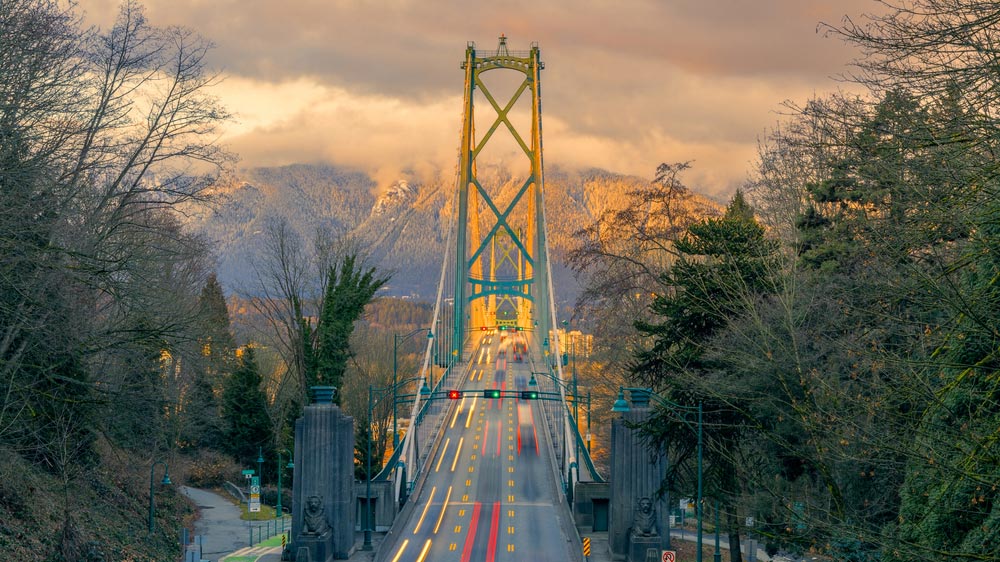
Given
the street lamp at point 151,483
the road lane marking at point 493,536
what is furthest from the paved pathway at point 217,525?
the road lane marking at point 493,536

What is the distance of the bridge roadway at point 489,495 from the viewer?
4356 cm

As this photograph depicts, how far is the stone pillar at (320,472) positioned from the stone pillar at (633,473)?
31.9ft

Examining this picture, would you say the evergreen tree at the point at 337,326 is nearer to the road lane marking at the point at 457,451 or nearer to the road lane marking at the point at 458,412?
the road lane marking at the point at 457,451

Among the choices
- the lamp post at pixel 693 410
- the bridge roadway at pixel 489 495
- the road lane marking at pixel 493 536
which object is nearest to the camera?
the lamp post at pixel 693 410

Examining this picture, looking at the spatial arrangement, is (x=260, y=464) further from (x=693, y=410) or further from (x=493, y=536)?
(x=693, y=410)

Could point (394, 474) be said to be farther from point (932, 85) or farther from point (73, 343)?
point (932, 85)

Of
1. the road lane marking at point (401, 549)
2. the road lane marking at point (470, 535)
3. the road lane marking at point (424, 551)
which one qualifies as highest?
the road lane marking at point (470, 535)

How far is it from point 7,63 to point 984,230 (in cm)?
1514

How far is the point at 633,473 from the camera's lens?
3609cm

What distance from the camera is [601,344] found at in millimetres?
56250

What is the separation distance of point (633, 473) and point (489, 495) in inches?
908

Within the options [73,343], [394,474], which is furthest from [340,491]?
[73,343]

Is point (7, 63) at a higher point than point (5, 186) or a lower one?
higher

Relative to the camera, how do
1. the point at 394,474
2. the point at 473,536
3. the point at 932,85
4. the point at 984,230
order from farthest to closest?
the point at 394,474, the point at 473,536, the point at 984,230, the point at 932,85
